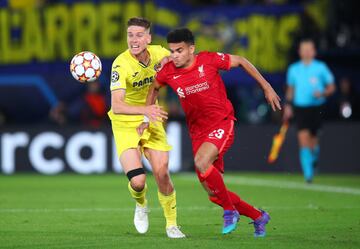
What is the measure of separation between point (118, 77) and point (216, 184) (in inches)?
58.7

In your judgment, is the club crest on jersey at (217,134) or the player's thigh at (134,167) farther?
Result: the player's thigh at (134,167)

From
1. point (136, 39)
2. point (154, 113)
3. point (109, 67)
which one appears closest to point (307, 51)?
point (109, 67)

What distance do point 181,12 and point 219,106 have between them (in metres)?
11.1

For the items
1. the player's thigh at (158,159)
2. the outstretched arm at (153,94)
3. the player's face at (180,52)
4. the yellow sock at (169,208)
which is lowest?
the yellow sock at (169,208)

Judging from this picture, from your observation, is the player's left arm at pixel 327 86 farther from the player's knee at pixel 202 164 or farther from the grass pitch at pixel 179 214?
the player's knee at pixel 202 164

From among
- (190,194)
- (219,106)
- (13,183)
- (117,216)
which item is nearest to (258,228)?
(219,106)

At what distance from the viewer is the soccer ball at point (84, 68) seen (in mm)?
9992

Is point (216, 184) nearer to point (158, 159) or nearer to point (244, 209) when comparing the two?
point (244, 209)

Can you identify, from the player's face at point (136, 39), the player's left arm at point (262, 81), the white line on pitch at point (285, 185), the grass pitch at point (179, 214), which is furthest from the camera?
the white line on pitch at point (285, 185)

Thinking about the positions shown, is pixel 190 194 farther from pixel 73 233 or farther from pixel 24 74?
pixel 24 74

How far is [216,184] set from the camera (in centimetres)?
916

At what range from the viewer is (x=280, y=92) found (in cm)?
2062

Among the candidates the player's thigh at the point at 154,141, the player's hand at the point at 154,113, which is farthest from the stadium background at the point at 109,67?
the player's hand at the point at 154,113

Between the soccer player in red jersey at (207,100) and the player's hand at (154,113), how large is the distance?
0.45 meters
